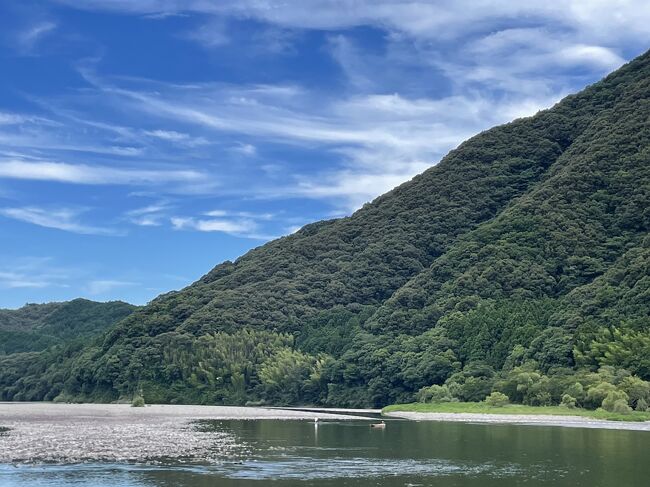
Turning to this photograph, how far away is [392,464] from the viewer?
48.7 metres

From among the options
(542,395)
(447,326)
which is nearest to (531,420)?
(542,395)

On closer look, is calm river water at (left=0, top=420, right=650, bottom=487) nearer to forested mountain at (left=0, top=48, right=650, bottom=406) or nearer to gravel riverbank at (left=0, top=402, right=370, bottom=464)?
gravel riverbank at (left=0, top=402, right=370, bottom=464)

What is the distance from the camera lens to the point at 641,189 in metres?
178

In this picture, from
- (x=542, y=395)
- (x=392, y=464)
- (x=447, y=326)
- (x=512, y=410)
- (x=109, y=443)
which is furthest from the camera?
(x=447, y=326)

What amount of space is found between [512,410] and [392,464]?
5402cm

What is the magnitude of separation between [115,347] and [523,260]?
81.2 meters

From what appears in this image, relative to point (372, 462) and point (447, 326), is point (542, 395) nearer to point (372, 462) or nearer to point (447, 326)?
point (447, 326)

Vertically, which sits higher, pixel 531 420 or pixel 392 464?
pixel 531 420

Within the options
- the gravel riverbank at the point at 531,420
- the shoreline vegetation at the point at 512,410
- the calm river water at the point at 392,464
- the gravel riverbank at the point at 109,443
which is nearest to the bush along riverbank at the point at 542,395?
the shoreline vegetation at the point at 512,410

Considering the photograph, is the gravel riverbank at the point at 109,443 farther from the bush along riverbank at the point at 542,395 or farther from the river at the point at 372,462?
the bush along riverbank at the point at 542,395

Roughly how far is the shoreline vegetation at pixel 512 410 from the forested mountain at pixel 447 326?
332 cm

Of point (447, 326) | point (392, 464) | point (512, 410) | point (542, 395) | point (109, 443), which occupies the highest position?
point (447, 326)

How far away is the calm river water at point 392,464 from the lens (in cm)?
4119

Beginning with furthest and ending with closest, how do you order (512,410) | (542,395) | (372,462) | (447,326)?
(447,326) → (542,395) → (512,410) → (372,462)
